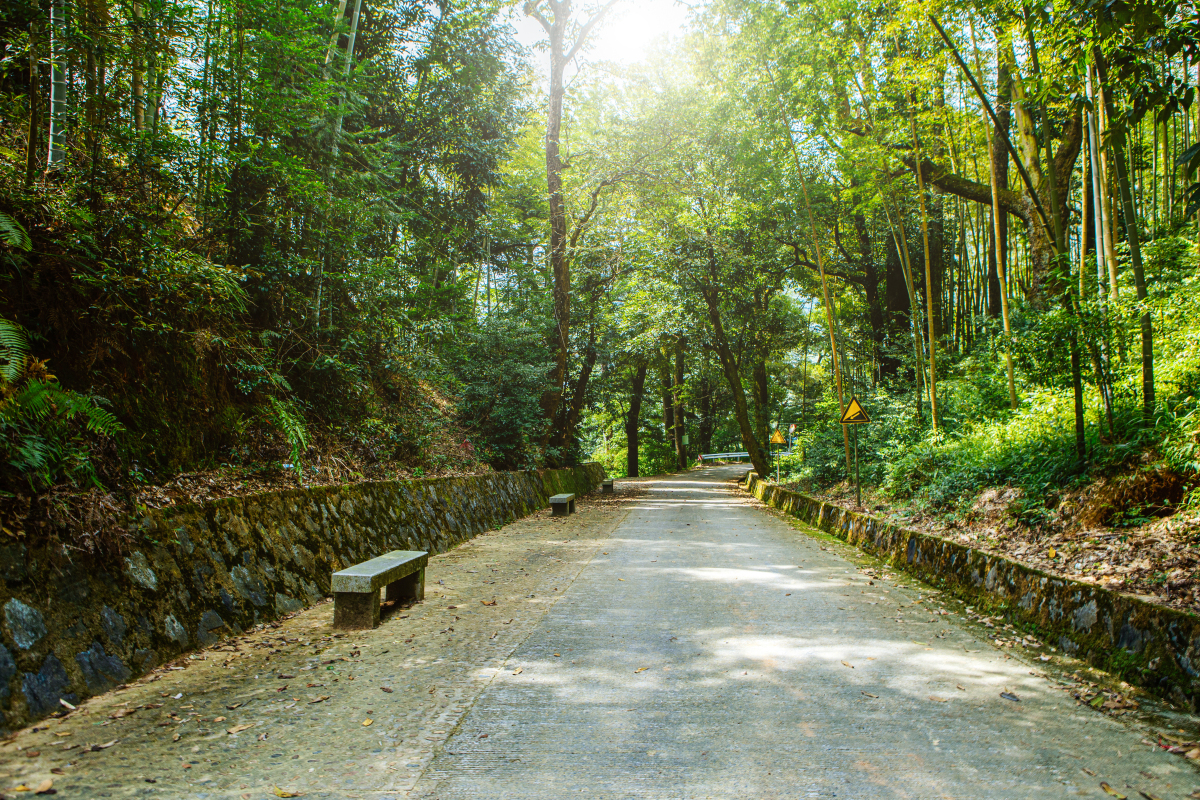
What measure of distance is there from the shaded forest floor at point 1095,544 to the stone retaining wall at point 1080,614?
0.39 ft

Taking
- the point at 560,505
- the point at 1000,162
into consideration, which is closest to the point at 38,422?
the point at 560,505

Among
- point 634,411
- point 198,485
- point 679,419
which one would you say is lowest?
point 198,485

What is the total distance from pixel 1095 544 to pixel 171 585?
675cm

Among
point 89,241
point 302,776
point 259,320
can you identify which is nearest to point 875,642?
point 302,776

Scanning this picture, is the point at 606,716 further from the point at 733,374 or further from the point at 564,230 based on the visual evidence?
the point at 733,374

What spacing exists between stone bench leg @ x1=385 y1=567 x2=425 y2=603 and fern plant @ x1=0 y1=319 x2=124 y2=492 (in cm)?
252

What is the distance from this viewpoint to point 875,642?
4387 mm

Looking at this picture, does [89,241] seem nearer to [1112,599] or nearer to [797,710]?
[797,710]

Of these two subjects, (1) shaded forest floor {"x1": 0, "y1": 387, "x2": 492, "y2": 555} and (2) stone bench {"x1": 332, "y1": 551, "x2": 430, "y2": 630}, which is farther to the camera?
(2) stone bench {"x1": 332, "y1": 551, "x2": 430, "y2": 630}

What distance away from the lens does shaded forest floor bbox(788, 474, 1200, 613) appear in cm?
389

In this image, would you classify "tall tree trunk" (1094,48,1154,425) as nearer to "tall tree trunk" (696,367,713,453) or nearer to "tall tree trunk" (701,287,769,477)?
"tall tree trunk" (701,287,769,477)

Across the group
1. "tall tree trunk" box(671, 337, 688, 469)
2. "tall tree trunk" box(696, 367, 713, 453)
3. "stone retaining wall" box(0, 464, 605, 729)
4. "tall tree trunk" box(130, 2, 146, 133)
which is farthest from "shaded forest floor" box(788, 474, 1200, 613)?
"tall tree trunk" box(696, 367, 713, 453)

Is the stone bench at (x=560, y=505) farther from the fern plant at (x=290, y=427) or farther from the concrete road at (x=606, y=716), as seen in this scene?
the concrete road at (x=606, y=716)

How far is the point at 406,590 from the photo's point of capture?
562cm
